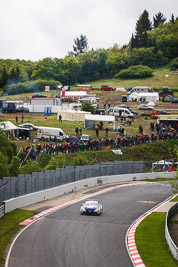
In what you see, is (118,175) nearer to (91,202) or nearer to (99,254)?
(91,202)

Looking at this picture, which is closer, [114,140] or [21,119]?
[114,140]

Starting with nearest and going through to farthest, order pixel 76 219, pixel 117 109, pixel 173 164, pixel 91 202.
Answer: pixel 76 219
pixel 91 202
pixel 173 164
pixel 117 109

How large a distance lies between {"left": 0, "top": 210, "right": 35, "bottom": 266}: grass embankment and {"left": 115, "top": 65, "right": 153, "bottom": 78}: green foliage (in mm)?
108882

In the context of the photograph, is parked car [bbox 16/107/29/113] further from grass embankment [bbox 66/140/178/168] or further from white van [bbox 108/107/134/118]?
grass embankment [bbox 66/140/178/168]

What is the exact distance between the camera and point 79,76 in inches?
5620

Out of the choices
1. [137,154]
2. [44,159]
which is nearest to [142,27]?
[137,154]

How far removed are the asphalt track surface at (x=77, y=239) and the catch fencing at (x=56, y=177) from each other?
3.26m

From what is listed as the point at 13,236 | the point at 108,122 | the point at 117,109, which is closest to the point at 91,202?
the point at 13,236

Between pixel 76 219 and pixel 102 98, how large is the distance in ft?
245

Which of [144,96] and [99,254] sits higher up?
[144,96]

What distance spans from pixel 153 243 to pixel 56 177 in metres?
16.7

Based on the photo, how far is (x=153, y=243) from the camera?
982 inches

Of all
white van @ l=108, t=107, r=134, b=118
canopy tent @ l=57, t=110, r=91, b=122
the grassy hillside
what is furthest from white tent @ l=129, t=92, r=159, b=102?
canopy tent @ l=57, t=110, r=91, b=122

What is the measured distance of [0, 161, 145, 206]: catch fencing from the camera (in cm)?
3222
